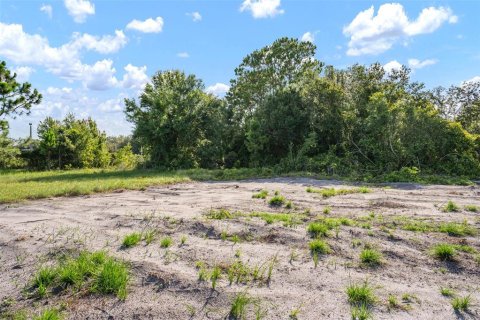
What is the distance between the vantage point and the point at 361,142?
1559 centimetres

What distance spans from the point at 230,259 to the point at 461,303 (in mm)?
2428

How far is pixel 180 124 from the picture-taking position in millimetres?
19328

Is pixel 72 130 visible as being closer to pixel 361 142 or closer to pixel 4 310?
pixel 361 142

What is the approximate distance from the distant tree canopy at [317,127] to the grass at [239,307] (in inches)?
448

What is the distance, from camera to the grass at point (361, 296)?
3480 millimetres

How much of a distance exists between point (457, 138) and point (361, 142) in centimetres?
355

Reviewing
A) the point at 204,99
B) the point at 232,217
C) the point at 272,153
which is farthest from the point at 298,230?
the point at 204,99

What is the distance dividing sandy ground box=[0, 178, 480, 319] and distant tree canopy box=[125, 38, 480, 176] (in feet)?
24.0

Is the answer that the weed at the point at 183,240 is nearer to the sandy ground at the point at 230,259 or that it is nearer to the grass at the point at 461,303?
the sandy ground at the point at 230,259

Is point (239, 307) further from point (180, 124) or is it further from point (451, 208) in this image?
point (180, 124)

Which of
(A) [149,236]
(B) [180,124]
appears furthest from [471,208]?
(B) [180,124]

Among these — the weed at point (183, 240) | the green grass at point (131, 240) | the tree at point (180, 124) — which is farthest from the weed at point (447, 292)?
the tree at point (180, 124)

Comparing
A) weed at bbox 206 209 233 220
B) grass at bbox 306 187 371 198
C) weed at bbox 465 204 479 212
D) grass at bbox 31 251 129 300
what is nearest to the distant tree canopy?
grass at bbox 306 187 371 198

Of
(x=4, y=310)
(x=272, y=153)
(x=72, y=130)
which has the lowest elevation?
(x=4, y=310)
